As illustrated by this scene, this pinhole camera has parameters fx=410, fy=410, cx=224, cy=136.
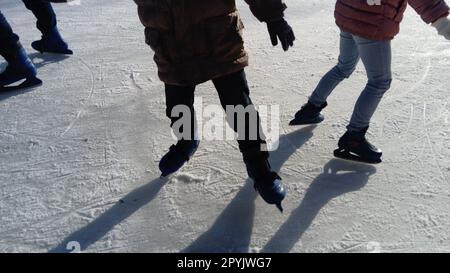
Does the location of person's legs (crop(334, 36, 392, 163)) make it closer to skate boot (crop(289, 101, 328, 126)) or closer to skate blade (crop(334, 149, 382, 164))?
skate blade (crop(334, 149, 382, 164))

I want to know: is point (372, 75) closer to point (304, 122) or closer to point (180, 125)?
point (304, 122)

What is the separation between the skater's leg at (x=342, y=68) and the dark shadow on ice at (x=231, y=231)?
65cm

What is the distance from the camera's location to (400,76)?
2494 millimetres

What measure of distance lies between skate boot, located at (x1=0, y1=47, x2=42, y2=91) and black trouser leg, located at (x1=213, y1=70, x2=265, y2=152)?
1.71 meters

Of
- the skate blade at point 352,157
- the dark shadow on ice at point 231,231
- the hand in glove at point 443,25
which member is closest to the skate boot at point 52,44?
the dark shadow on ice at point 231,231

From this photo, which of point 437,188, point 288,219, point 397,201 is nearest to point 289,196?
point 288,219

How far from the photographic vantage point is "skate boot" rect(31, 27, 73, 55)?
10.2 feet

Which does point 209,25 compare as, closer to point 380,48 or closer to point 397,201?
point 380,48

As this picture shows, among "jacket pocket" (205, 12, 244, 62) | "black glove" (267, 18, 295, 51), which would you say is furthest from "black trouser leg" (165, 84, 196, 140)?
"black glove" (267, 18, 295, 51)

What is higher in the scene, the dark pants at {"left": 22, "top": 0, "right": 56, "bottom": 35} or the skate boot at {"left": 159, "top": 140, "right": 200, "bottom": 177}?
the dark pants at {"left": 22, "top": 0, "right": 56, "bottom": 35}

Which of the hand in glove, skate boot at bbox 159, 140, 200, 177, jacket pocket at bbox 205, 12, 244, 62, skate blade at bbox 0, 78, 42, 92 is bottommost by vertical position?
skate blade at bbox 0, 78, 42, 92

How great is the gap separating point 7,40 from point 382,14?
7.35 feet
